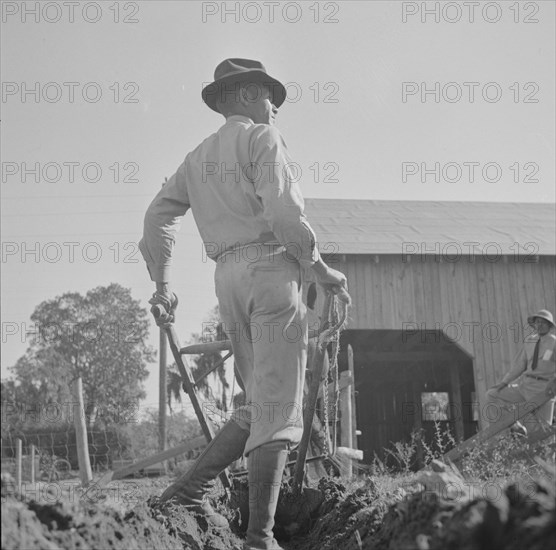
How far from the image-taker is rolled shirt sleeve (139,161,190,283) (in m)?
4.27

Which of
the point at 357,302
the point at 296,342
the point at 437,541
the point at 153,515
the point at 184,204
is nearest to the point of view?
the point at 437,541

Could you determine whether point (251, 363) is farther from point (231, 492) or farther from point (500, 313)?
point (500, 313)

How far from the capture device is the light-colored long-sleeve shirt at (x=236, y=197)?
360cm

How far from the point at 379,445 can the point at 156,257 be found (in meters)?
20.2

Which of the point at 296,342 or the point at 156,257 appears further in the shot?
the point at 156,257

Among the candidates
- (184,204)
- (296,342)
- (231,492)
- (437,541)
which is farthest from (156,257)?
(437,541)

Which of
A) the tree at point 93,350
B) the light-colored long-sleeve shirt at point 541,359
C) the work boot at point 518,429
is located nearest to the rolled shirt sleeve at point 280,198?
the work boot at point 518,429

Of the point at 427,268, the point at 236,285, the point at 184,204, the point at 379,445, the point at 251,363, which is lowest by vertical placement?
the point at 379,445

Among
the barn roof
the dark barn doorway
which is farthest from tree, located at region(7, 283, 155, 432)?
the barn roof

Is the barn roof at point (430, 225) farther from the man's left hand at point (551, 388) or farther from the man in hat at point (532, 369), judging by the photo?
the man's left hand at point (551, 388)

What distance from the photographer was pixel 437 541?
1.81m

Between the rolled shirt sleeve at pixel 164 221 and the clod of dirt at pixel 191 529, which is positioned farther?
the rolled shirt sleeve at pixel 164 221

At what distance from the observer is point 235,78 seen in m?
4.05

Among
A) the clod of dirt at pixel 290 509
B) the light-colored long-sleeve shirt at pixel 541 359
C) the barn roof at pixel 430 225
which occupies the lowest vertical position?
the clod of dirt at pixel 290 509
